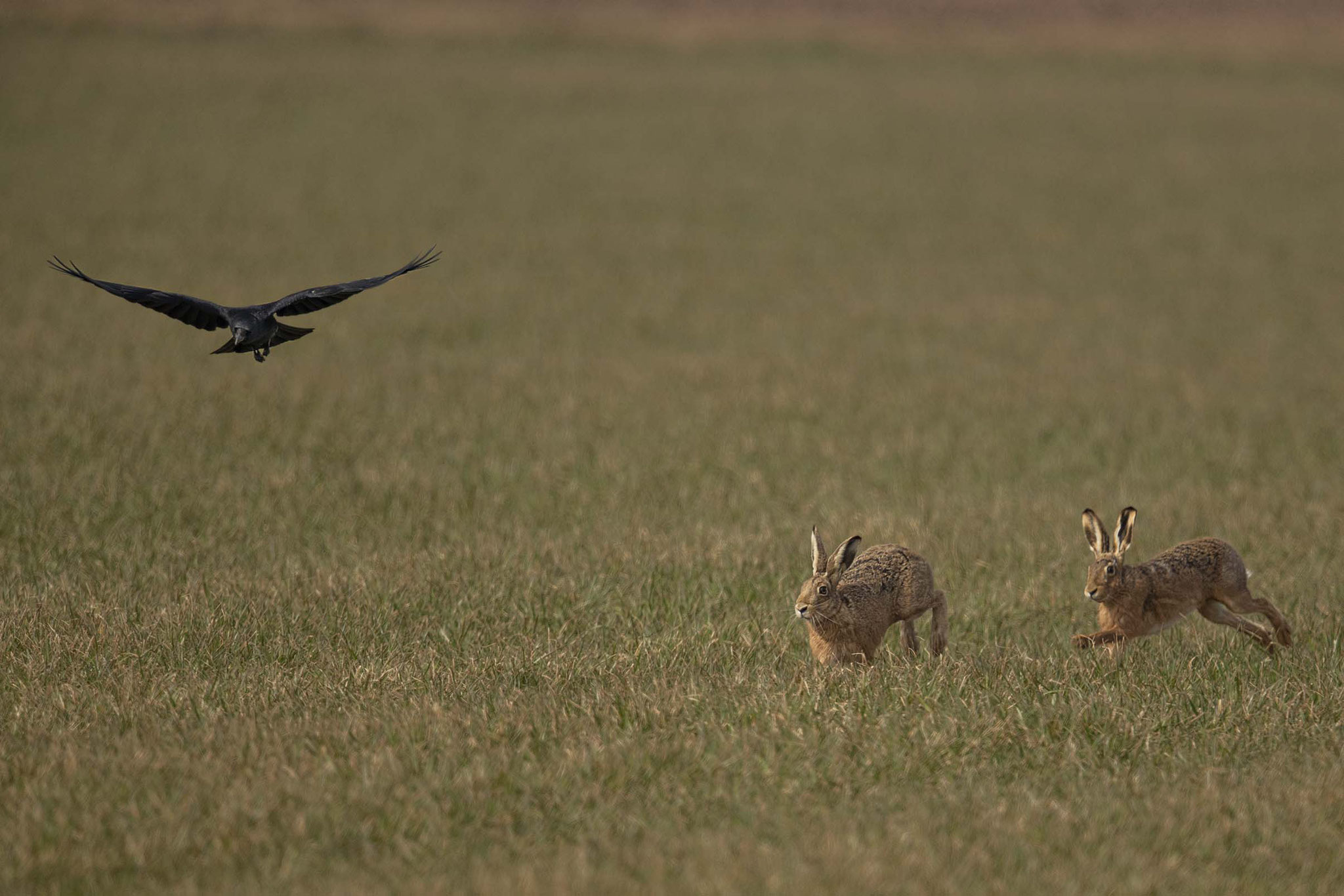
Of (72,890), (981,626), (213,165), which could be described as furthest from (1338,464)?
(213,165)

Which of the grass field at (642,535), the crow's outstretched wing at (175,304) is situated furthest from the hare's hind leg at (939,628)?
the crow's outstretched wing at (175,304)

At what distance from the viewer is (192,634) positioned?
671cm

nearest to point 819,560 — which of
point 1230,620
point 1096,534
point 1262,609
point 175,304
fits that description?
point 1096,534

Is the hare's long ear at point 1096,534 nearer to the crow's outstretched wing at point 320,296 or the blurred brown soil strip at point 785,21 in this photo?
the crow's outstretched wing at point 320,296

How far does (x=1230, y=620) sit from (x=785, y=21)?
45.0 metres

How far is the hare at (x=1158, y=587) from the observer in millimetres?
6305

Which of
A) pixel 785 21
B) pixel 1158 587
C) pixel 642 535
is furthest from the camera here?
pixel 785 21

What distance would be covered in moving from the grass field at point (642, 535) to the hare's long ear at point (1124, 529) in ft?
1.83

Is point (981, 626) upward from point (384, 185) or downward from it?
downward

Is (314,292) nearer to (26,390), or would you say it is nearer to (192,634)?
(192,634)

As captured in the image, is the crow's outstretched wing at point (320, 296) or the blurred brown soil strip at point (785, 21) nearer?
the crow's outstretched wing at point (320, 296)

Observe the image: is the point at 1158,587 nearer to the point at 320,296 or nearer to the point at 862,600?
the point at 862,600

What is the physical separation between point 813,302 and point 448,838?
15587mm

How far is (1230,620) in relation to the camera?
670 centimetres
